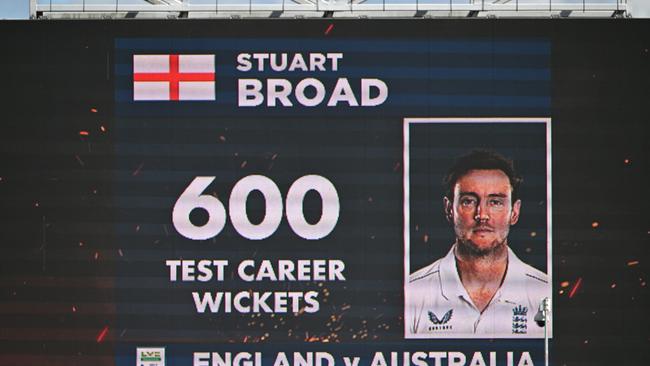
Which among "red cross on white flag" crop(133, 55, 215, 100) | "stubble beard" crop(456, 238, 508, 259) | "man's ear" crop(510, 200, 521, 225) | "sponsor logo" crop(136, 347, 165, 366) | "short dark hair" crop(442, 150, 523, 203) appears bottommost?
"sponsor logo" crop(136, 347, 165, 366)

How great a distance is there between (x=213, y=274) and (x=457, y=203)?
5.49 m

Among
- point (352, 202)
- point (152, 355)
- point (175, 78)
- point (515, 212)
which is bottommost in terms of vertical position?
point (152, 355)

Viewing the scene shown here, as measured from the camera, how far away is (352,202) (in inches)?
1462

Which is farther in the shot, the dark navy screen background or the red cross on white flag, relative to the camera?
the red cross on white flag

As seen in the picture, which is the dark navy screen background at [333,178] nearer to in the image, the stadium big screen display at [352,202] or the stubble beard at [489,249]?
the stadium big screen display at [352,202]

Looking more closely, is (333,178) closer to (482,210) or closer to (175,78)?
(482,210)

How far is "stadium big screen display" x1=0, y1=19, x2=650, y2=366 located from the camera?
37.1m

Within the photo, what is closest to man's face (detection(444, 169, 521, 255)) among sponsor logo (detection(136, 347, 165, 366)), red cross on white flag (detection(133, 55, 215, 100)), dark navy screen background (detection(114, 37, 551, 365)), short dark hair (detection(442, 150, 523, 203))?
short dark hair (detection(442, 150, 523, 203))

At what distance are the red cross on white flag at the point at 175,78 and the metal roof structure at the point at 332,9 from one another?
1158 millimetres

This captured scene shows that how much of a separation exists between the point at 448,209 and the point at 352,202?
2.08 metres

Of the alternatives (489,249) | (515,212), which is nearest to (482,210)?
(515,212)

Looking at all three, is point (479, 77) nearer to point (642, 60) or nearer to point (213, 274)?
point (642, 60)

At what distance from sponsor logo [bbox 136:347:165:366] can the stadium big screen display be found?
5 centimetres

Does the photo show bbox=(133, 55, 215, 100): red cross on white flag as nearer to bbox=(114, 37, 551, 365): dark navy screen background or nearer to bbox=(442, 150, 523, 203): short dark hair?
bbox=(114, 37, 551, 365): dark navy screen background
